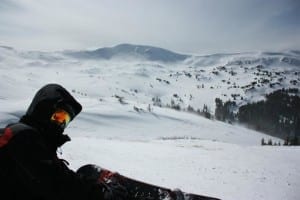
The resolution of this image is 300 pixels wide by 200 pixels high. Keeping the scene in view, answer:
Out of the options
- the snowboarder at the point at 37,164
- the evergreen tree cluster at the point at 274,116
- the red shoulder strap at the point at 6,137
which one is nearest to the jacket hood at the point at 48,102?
the snowboarder at the point at 37,164

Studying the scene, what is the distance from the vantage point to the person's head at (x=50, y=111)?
2.75 meters

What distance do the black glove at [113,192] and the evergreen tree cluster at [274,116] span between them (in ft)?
460

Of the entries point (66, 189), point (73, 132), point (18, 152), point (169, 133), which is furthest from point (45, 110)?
point (169, 133)

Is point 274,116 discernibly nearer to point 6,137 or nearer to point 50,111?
point 50,111

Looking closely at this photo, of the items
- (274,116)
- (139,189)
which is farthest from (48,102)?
(274,116)

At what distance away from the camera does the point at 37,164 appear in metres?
2.37

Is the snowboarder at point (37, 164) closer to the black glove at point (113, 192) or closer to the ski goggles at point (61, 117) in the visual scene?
the ski goggles at point (61, 117)

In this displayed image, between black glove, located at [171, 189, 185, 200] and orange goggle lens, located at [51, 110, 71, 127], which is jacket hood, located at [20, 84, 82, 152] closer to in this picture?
orange goggle lens, located at [51, 110, 71, 127]

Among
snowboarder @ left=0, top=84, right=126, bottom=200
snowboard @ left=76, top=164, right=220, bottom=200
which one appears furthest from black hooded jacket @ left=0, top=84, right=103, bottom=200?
snowboard @ left=76, top=164, right=220, bottom=200

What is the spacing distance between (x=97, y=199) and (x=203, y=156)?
20.0 m

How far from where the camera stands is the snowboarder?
230cm

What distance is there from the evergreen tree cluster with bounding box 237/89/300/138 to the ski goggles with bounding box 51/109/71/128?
5547 inches

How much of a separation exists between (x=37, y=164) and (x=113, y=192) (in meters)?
0.98

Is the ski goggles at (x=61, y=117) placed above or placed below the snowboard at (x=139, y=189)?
above
